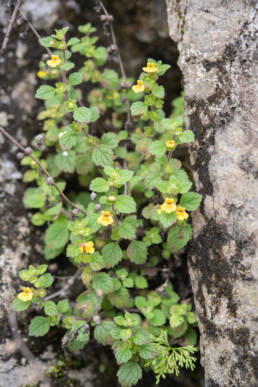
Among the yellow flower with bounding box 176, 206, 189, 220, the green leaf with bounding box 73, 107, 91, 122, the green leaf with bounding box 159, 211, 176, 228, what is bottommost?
the green leaf with bounding box 159, 211, 176, 228

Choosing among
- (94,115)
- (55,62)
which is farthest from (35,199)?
(55,62)

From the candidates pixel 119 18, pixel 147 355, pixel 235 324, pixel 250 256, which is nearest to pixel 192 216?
pixel 250 256

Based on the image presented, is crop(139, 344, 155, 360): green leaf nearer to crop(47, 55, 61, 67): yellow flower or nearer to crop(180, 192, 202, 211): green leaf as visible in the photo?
crop(180, 192, 202, 211): green leaf

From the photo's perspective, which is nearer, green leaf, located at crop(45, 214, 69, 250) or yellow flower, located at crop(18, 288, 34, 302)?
yellow flower, located at crop(18, 288, 34, 302)

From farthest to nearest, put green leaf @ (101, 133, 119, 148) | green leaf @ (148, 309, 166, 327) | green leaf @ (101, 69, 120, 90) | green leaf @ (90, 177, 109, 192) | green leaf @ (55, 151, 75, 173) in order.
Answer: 1. green leaf @ (101, 69, 120, 90)
2. green leaf @ (55, 151, 75, 173)
3. green leaf @ (101, 133, 119, 148)
4. green leaf @ (148, 309, 166, 327)
5. green leaf @ (90, 177, 109, 192)

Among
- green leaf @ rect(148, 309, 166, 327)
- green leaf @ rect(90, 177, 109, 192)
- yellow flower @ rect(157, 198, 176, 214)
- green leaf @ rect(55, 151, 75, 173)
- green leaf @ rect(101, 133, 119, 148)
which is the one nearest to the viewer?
yellow flower @ rect(157, 198, 176, 214)

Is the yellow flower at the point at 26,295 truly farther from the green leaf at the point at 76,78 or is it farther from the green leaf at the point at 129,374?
the green leaf at the point at 76,78

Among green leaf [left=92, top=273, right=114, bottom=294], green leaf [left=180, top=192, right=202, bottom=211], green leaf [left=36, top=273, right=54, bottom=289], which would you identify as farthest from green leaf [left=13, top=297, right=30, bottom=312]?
green leaf [left=180, top=192, right=202, bottom=211]

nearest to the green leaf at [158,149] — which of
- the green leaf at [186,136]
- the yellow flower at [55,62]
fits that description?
the green leaf at [186,136]
